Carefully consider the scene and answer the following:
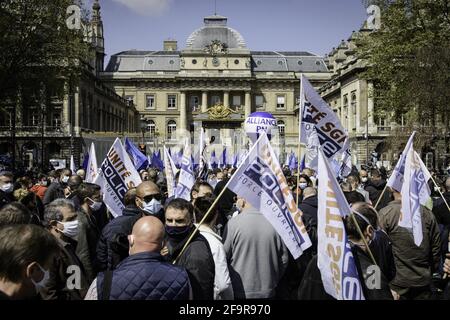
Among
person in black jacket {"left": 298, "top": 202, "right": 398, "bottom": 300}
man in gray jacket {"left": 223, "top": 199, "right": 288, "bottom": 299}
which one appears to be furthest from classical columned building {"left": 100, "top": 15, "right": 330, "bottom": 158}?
person in black jacket {"left": 298, "top": 202, "right": 398, "bottom": 300}

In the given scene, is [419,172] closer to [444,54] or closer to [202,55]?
[444,54]

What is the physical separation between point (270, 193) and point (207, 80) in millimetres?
87451

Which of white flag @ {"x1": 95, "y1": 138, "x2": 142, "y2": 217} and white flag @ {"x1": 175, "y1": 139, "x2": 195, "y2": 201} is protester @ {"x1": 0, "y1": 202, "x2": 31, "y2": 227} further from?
white flag @ {"x1": 175, "y1": 139, "x2": 195, "y2": 201}

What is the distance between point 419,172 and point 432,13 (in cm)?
2324

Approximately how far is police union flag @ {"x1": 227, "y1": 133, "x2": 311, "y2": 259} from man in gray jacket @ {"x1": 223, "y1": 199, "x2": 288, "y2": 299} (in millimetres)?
289

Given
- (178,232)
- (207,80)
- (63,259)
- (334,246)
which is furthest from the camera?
(207,80)

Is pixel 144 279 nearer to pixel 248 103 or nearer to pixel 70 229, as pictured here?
pixel 70 229

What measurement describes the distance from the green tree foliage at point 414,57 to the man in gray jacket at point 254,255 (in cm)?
2267

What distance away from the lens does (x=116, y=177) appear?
30.6 ft

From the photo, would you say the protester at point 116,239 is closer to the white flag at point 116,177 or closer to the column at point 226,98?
the white flag at point 116,177

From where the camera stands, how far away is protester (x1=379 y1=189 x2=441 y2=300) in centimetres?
662

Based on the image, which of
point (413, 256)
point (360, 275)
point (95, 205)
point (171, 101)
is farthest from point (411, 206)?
point (171, 101)

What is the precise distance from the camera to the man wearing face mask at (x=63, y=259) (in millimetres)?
4359

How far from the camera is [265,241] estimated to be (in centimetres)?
567
